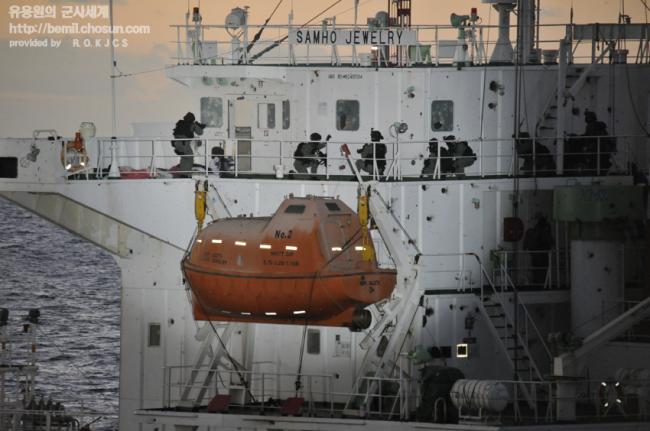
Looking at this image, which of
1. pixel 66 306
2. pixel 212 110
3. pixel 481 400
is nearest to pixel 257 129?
pixel 212 110

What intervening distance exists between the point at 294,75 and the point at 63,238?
206ft

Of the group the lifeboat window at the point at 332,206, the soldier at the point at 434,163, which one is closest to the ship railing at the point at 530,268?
the soldier at the point at 434,163

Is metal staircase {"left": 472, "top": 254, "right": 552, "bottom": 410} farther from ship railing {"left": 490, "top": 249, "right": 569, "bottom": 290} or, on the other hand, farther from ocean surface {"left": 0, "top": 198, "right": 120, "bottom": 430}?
ocean surface {"left": 0, "top": 198, "right": 120, "bottom": 430}

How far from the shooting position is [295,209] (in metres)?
35.2

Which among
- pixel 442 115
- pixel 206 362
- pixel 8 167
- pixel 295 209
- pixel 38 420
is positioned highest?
pixel 442 115

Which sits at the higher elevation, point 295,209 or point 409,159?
point 409,159

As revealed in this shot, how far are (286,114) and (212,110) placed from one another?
1.70 metres

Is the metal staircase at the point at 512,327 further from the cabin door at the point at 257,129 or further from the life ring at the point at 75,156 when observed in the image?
the life ring at the point at 75,156

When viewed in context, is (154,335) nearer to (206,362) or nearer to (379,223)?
(206,362)

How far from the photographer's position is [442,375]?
33562mm

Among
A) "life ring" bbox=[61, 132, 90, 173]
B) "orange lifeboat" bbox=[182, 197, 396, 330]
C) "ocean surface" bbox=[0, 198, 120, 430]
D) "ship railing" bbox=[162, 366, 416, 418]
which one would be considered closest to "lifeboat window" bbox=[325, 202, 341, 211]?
"orange lifeboat" bbox=[182, 197, 396, 330]

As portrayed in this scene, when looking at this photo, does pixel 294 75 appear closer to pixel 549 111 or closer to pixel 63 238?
pixel 549 111

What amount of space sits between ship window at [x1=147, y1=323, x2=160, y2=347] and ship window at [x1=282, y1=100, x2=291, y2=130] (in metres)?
4.66

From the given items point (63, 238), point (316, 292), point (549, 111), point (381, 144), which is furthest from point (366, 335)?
point (63, 238)
